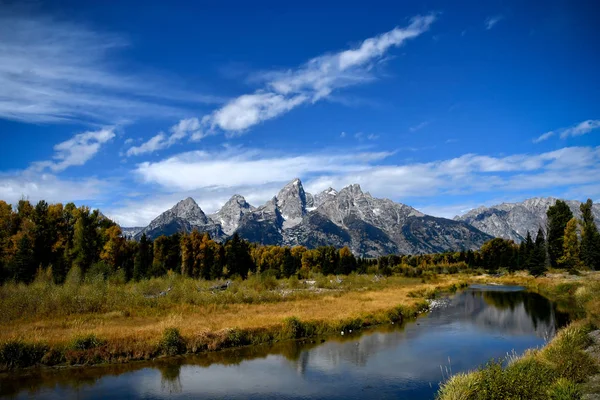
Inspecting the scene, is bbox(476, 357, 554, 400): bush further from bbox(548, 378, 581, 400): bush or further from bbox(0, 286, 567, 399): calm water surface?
bbox(0, 286, 567, 399): calm water surface

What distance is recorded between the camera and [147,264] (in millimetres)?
89250

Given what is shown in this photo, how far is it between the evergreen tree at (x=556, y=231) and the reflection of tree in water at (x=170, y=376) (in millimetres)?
102989

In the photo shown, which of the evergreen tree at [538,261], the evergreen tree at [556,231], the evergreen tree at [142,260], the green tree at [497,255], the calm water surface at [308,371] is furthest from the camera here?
the green tree at [497,255]

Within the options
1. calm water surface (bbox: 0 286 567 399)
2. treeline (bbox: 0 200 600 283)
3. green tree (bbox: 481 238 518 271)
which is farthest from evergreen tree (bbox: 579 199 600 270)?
calm water surface (bbox: 0 286 567 399)

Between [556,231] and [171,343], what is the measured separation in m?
106

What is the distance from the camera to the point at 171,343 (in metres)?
26.4

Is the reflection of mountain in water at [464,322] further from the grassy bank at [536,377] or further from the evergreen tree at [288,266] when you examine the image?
the evergreen tree at [288,266]

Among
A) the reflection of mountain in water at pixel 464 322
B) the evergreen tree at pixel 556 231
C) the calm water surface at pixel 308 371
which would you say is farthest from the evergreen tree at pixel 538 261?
the calm water surface at pixel 308 371

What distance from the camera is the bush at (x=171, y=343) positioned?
26188mm

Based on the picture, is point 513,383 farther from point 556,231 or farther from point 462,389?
point 556,231

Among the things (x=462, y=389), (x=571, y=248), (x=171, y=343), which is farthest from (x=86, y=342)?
(x=571, y=248)

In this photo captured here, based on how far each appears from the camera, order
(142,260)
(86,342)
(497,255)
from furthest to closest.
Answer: (497,255)
(142,260)
(86,342)

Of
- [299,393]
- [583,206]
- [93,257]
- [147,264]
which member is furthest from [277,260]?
[299,393]

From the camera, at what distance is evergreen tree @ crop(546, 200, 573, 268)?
9994cm
